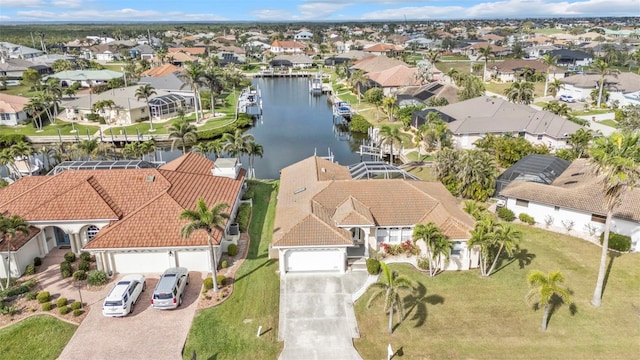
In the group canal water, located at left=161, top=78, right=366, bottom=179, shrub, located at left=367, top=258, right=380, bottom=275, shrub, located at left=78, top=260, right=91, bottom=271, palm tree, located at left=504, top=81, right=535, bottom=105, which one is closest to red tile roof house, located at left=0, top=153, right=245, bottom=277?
shrub, located at left=78, top=260, right=91, bottom=271

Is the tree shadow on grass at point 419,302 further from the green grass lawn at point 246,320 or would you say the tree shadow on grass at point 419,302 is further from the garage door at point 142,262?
the garage door at point 142,262

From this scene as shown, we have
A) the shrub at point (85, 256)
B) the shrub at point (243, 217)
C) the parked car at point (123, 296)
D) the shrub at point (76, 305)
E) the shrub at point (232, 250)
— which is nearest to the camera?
the parked car at point (123, 296)

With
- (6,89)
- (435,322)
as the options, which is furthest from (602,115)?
(6,89)

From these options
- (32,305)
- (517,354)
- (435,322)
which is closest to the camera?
(517,354)

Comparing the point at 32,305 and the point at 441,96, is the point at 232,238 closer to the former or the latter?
the point at 32,305

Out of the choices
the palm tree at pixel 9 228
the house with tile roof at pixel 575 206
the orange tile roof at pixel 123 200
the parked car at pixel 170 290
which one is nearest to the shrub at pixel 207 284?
the parked car at pixel 170 290

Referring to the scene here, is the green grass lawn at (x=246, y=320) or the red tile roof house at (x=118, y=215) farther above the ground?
the red tile roof house at (x=118, y=215)

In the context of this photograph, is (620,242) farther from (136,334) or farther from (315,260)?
(136,334)

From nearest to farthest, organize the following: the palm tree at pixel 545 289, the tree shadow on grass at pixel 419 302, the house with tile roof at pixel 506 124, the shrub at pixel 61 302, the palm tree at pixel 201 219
Result: the palm tree at pixel 545 289 → the tree shadow on grass at pixel 419 302 → the palm tree at pixel 201 219 → the shrub at pixel 61 302 → the house with tile roof at pixel 506 124
